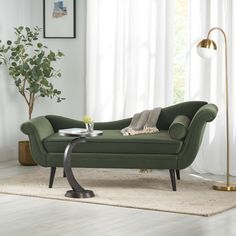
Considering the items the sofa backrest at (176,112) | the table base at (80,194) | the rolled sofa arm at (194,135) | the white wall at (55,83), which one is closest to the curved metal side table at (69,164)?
the table base at (80,194)

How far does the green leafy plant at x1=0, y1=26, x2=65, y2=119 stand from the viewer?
26.2 ft

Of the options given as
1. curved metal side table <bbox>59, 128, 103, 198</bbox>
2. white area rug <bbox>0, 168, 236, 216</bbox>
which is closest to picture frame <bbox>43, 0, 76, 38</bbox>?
white area rug <bbox>0, 168, 236, 216</bbox>

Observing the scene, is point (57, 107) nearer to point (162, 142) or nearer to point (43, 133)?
point (43, 133)

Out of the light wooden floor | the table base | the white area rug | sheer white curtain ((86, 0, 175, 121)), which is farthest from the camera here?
sheer white curtain ((86, 0, 175, 121))

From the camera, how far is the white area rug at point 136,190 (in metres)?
5.49

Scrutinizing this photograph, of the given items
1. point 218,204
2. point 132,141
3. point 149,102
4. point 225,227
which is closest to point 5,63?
point 149,102

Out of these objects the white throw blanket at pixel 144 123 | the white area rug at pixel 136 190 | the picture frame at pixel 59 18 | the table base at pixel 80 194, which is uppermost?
the picture frame at pixel 59 18

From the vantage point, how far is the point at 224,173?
291 inches

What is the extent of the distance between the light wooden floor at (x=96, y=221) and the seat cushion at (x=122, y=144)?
0.84 metres

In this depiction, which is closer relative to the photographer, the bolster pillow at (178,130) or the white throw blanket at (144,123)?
the bolster pillow at (178,130)

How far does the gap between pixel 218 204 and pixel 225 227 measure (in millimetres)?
763

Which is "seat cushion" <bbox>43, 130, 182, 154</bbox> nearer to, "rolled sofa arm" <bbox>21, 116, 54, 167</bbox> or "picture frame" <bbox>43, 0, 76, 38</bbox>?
"rolled sofa arm" <bbox>21, 116, 54, 167</bbox>

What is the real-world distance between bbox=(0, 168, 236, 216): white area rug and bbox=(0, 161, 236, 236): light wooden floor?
166 mm

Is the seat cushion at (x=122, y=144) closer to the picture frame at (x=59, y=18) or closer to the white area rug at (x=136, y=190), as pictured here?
the white area rug at (x=136, y=190)
